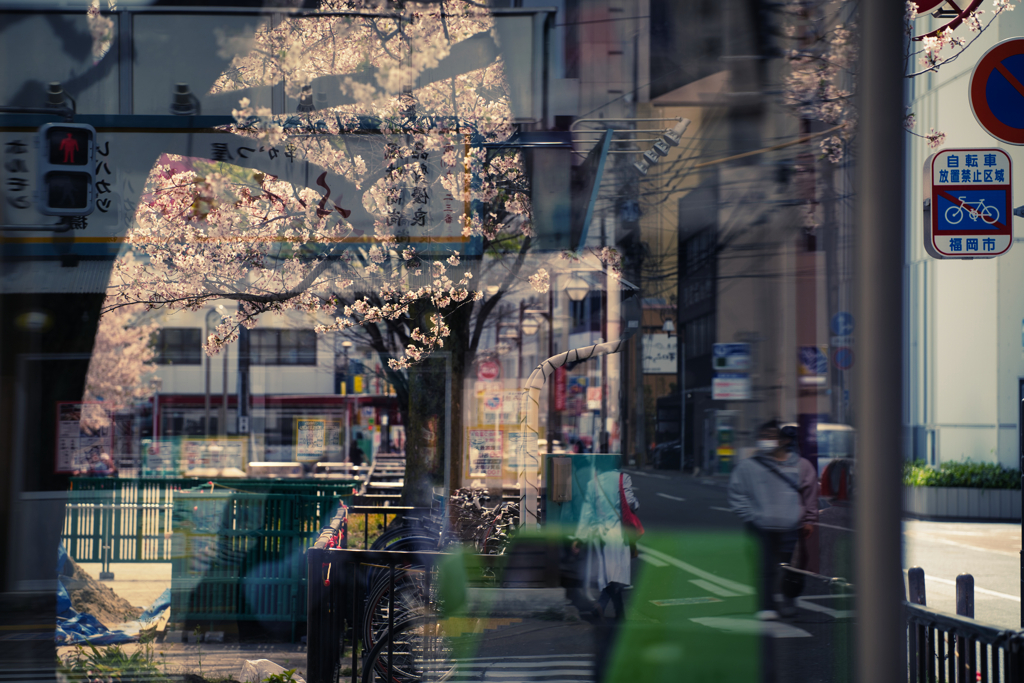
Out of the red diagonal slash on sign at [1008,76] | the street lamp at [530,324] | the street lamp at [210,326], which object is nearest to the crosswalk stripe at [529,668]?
the street lamp at [530,324]

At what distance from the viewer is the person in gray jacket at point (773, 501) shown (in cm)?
328

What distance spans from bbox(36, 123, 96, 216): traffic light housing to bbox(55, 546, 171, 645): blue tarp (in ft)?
6.02

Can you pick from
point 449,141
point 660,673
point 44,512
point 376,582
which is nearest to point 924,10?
point 449,141

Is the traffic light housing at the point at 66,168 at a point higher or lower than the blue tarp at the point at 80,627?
higher

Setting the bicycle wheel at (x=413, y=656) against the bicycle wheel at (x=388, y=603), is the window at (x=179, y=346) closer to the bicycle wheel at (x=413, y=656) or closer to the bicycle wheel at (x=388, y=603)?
the bicycle wheel at (x=388, y=603)

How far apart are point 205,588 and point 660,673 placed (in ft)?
11.7

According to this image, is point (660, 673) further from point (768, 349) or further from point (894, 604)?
point (894, 604)

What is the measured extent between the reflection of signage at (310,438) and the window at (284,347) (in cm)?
39

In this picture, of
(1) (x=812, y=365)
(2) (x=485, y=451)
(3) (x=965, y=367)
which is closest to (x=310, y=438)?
(2) (x=485, y=451)

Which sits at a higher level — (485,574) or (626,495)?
(626,495)

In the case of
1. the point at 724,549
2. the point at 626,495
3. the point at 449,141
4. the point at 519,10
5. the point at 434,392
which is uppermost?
the point at 519,10

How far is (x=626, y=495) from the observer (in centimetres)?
352

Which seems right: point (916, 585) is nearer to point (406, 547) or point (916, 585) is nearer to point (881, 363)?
point (881, 363)

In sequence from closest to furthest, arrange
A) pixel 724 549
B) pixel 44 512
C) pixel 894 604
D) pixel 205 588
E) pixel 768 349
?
pixel 894 604 < pixel 768 349 < pixel 724 549 < pixel 44 512 < pixel 205 588
